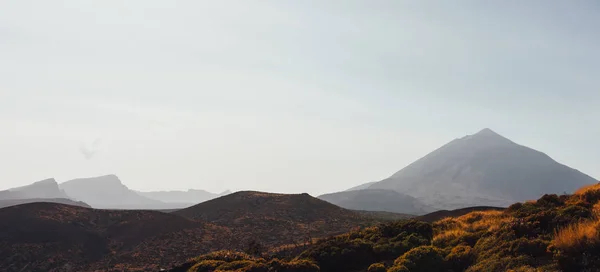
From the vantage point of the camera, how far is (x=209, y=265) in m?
16.2

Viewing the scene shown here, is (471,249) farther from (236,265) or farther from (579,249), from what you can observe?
(236,265)

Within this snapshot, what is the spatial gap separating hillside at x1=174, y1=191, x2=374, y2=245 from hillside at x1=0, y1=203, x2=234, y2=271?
21.7 feet

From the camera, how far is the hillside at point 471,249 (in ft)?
36.1

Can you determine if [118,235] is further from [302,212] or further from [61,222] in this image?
[302,212]

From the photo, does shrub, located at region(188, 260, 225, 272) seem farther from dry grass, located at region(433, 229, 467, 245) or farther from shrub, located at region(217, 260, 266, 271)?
dry grass, located at region(433, 229, 467, 245)

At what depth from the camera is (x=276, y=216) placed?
67.4 m

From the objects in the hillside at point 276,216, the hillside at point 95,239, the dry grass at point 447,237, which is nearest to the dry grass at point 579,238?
the dry grass at point 447,237

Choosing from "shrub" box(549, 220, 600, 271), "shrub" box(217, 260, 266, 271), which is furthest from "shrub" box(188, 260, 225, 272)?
"shrub" box(549, 220, 600, 271)

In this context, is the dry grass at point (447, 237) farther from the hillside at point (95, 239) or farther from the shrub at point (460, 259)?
the hillside at point (95, 239)

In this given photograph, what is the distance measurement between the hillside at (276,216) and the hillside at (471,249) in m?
31.3

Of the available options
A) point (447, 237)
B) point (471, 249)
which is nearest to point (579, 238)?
point (471, 249)

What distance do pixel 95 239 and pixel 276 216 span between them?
2923 cm

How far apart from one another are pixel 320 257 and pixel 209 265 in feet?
16.5

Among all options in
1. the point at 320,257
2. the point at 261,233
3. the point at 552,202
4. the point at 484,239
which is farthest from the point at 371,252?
the point at 261,233
